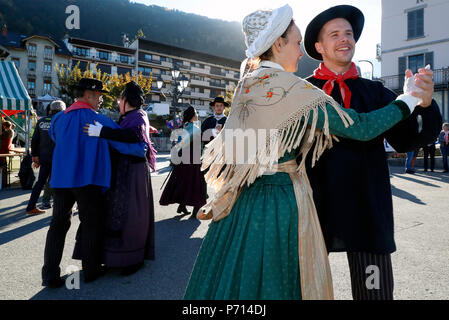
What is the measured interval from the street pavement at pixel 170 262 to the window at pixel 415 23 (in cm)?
2141

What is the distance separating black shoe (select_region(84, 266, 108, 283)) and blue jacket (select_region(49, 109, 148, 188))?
854 millimetres

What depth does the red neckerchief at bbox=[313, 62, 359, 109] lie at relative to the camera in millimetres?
1715

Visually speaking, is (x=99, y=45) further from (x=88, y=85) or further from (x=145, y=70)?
(x=88, y=85)

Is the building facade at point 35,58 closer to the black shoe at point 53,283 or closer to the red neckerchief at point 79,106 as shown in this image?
the red neckerchief at point 79,106

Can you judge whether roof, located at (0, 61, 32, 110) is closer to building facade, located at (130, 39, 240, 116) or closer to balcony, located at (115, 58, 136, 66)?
building facade, located at (130, 39, 240, 116)

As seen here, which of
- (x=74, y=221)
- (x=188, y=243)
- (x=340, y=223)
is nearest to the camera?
(x=340, y=223)

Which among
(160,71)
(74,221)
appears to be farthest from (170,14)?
(74,221)

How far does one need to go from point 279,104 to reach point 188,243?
309 centimetres

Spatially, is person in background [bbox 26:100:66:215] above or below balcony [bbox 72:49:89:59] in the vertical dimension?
below

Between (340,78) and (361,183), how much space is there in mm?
600

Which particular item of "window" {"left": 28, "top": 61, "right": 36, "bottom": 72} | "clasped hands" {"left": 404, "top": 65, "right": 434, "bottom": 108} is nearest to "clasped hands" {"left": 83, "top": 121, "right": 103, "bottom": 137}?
"clasped hands" {"left": 404, "top": 65, "right": 434, "bottom": 108}

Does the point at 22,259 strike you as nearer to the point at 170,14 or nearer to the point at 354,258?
the point at 354,258

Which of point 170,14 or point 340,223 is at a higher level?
point 170,14

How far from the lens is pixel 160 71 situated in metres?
63.0
